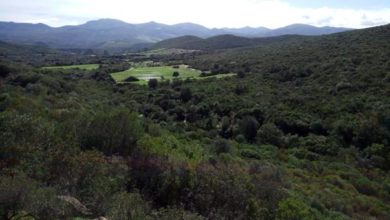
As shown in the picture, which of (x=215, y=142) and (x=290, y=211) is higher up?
(x=290, y=211)

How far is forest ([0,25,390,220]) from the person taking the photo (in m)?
8.77

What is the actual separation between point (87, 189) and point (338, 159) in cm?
2110

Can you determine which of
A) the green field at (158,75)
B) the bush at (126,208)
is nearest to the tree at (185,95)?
the green field at (158,75)

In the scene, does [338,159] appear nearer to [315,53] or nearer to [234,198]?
[234,198]

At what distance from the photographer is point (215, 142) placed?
25297mm

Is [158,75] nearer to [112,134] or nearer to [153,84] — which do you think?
[153,84]

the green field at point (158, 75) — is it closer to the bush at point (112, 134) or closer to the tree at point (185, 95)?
the tree at point (185, 95)

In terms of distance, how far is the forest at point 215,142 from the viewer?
8.77 meters

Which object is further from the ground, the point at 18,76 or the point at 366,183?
the point at 18,76

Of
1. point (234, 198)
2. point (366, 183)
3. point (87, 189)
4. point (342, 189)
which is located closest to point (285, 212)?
point (234, 198)

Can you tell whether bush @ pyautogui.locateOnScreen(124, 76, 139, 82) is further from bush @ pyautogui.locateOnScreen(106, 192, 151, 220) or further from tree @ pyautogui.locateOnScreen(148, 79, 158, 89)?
bush @ pyautogui.locateOnScreen(106, 192, 151, 220)

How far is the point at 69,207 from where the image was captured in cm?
720

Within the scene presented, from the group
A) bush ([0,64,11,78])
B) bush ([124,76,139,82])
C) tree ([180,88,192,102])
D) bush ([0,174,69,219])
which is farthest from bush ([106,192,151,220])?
bush ([124,76,139,82])

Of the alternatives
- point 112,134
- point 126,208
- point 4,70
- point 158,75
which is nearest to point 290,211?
point 126,208
